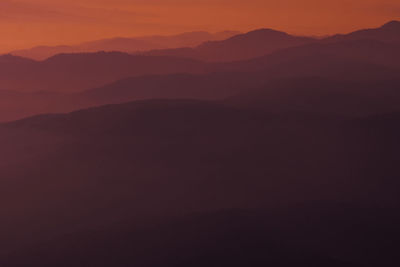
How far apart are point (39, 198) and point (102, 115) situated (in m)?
73.4

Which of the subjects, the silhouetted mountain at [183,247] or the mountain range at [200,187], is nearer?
the silhouetted mountain at [183,247]

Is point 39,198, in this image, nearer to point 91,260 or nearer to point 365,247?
point 91,260

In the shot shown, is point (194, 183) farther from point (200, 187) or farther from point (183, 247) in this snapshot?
point (183, 247)

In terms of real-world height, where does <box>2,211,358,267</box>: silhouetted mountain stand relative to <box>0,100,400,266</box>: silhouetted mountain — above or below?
above

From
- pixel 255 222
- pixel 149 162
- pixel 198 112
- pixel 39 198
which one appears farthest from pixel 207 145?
pixel 255 222

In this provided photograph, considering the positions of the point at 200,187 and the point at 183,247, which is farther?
the point at 200,187

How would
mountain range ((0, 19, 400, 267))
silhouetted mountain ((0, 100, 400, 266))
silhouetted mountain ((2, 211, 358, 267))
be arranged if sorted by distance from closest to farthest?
1. silhouetted mountain ((2, 211, 358, 267))
2. mountain range ((0, 19, 400, 267))
3. silhouetted mountain ((0, 100, 400, 266))

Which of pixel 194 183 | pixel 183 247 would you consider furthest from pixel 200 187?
pixel 183 247

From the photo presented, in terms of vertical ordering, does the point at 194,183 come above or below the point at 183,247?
below

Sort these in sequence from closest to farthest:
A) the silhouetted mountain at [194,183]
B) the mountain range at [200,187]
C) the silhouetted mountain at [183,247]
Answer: the silhouetted mountain at [183,247] → the mountain range at [200,187] → the silhouetted mountain at [194,183]

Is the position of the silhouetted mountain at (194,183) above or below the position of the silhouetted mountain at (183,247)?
below

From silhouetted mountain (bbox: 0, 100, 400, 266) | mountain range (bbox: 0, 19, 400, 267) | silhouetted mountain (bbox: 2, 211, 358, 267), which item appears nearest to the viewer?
silhouetted mountain (bbox: 2, 211, 358, 267)

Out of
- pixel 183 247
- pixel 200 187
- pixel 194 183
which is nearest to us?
pixel 183 247

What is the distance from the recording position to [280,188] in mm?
107375
